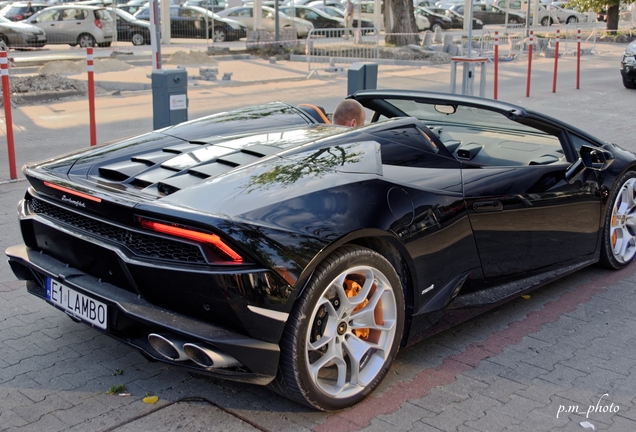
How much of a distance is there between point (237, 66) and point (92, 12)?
6324 millimetres

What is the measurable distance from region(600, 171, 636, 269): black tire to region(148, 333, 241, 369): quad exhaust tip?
319cm

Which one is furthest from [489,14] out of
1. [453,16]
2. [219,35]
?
[219,35]

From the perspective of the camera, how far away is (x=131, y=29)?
2550cm

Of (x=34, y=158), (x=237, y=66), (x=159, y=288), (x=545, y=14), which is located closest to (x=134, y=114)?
(x=34, y=158)

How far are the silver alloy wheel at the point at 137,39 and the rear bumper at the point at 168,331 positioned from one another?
913 inches

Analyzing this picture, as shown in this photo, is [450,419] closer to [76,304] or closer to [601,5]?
[76,304]

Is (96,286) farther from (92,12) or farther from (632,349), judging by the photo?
(92,12)

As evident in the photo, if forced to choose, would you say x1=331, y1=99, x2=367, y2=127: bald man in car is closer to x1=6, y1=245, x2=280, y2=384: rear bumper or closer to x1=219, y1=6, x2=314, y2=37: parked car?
x1=6, y1=245, x2=280, y2=384: rear bumper

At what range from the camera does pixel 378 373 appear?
139 inches

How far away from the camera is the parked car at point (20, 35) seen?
77.2ft

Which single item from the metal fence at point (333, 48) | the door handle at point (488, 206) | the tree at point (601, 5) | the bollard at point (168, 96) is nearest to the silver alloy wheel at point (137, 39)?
the metal fence at point (333, 48)

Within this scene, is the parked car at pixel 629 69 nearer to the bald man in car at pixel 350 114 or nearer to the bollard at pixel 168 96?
the bollard at pixel 168 96

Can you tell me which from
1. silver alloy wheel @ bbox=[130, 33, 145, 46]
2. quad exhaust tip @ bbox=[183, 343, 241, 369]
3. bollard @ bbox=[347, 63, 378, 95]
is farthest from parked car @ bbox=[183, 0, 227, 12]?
quad exhaust tip @ bbox=[183, 343, 241, 369]

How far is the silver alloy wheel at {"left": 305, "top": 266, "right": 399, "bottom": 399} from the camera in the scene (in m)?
3.27
